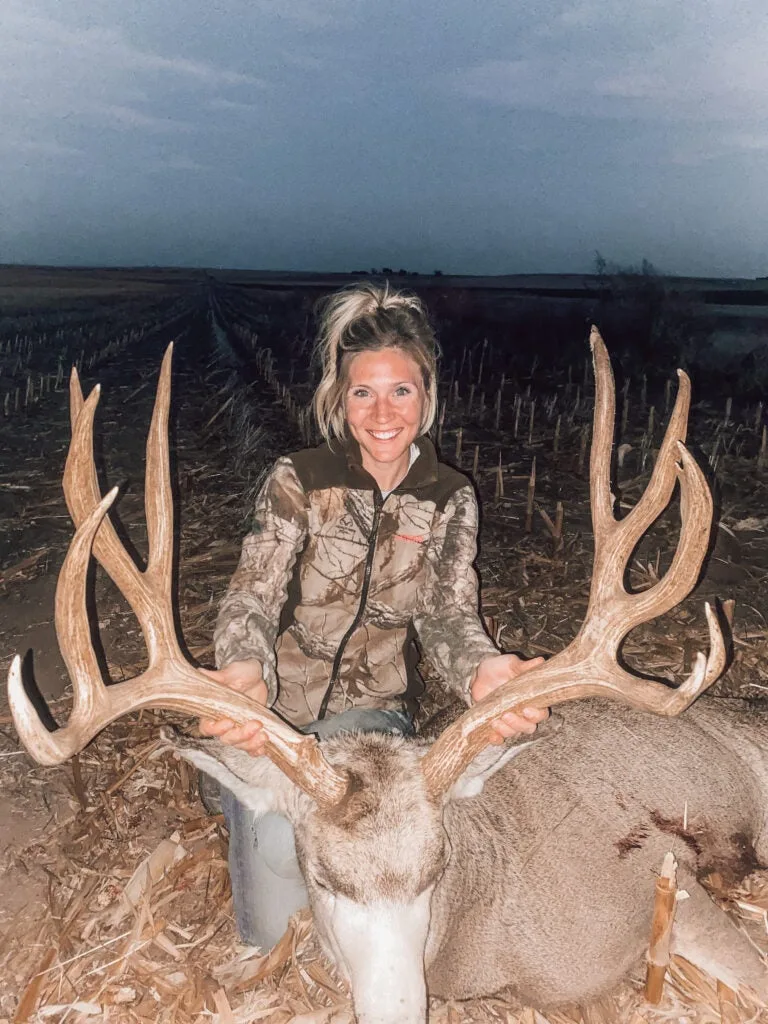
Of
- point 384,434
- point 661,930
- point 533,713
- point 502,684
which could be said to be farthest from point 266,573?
point 661,930

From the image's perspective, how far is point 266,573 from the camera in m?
Answer: 3.43

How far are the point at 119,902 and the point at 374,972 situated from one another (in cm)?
173

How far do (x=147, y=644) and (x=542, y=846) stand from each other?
1659 millimetres

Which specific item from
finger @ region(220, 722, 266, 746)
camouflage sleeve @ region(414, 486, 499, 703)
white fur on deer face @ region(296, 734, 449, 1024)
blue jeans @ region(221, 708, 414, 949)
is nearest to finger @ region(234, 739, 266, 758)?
finger @ region(220, 722, 266, 746)

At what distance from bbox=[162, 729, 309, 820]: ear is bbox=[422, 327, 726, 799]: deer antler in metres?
0.49

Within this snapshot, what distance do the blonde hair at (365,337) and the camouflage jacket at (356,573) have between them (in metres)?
0.18

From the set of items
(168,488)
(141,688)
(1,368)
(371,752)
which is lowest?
(1,368)

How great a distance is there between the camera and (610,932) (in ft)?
9.85

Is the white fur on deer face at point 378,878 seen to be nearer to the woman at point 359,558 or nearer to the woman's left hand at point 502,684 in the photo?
the woman's left hand at point 502,684

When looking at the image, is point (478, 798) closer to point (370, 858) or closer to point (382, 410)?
point (370, 858)

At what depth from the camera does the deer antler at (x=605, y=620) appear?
8.15 ft

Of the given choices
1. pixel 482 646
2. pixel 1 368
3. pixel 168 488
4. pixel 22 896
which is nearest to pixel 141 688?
pixel 168 488

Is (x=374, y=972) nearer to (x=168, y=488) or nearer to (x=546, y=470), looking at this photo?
(x=168, y=488)

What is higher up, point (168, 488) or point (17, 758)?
point (168, 488)
